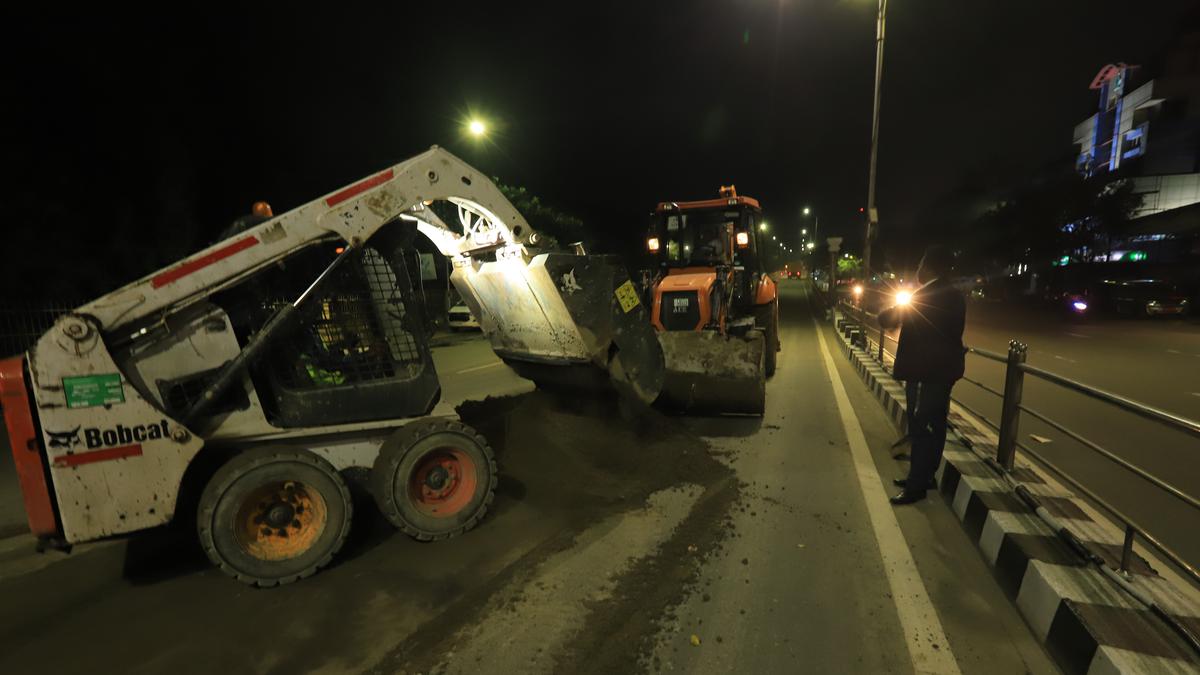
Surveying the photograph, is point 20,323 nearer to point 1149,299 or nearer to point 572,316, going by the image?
point 572,316

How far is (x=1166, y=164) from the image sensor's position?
40594 mm

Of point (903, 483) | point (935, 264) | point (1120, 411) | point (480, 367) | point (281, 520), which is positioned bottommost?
point (1120, 411)

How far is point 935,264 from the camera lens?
4.39m

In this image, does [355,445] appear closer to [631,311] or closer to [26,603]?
[26,603]

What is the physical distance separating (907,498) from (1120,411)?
538 centimetres

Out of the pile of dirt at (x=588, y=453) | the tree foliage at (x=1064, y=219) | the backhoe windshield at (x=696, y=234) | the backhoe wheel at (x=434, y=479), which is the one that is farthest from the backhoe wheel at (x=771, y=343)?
the tree foliage at (x=1064, y=219)

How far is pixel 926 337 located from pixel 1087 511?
146cm

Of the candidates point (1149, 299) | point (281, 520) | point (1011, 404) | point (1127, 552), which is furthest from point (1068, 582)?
point (1149, 299)

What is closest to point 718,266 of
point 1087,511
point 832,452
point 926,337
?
point 832,452

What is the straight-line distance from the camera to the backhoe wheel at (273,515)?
130 inches

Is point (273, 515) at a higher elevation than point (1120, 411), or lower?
higher

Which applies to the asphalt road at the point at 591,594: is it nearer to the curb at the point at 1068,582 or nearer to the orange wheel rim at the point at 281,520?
the curb at the point at 1068,582

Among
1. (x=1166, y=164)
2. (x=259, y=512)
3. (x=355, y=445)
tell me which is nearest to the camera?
(x=259, y=512)

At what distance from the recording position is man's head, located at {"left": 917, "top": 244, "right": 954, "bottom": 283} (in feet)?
14.3
